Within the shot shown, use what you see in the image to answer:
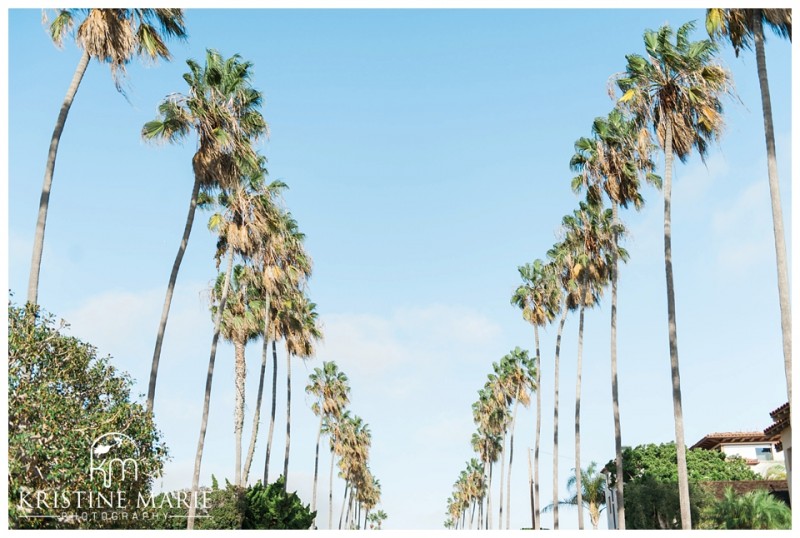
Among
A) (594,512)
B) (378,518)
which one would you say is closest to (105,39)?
(594,512)

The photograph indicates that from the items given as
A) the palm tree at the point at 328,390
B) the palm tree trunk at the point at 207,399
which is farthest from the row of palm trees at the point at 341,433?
the palm tree trunk at the point at 207,399

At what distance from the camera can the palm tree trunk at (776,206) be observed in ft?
61.1

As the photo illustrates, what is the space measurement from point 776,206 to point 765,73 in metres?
3.55

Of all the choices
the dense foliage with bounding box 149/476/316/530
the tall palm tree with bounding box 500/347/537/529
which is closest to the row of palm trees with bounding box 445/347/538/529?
the tall palm tree with bounding box 500/347/537/529

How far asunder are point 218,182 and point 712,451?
51864 millimetres

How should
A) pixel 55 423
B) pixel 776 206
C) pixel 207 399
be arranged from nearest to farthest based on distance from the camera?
1. pixel 55 423
2. pixel 776 206
3. pixel 207 399

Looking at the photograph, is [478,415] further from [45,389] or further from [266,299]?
[45,389]

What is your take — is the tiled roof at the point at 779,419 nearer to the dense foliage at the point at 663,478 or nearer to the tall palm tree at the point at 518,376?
the dense foliage at the point at 663,478

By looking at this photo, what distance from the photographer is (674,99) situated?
2689cm

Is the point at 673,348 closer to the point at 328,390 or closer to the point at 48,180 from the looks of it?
the point at 48,180

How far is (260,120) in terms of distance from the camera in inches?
1176

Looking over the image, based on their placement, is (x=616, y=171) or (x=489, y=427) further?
(x=489, y=427)

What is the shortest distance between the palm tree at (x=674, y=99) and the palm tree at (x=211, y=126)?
1362 centimetres
